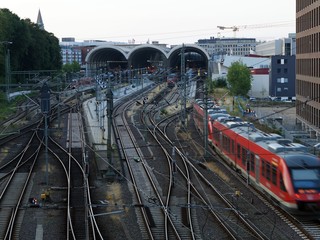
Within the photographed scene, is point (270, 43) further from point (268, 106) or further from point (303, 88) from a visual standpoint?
point (303, 88)

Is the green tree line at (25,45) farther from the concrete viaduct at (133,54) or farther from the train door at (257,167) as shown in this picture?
the train door at (257,167)

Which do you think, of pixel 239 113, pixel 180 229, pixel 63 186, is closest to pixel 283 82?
pixel 239 113

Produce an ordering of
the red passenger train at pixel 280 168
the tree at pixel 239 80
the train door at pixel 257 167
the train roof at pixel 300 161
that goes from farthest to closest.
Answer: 1. the tree at pixel 239 80
2. the train door at pixel 257 167
3. the train roof at pixel 300 161
4. the red passenger train at pixel 280 168

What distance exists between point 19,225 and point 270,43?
3506 inches

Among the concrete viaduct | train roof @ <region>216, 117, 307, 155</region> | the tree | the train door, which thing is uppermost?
the concrete viaduct

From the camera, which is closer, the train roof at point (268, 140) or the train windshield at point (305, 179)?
the train windshield at point (305, 179)

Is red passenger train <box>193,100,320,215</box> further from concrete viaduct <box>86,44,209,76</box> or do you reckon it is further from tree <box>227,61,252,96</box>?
concrete viaduct <box>86,44,209,76</box>

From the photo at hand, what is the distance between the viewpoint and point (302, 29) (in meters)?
37.8

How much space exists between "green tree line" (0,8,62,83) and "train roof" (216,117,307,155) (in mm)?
32215

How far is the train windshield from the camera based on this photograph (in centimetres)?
1418

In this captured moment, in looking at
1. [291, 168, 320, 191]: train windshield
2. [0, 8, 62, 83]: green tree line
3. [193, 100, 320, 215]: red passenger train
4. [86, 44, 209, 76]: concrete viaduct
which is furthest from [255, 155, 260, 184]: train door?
[86, 44, 209, 76]: concrete viaduct

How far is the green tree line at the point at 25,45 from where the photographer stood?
53.0 metres

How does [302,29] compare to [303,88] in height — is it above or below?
above

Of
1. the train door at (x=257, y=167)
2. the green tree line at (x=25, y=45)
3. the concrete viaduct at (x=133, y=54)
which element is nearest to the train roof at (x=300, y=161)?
the train door at (x=257, y=167)
